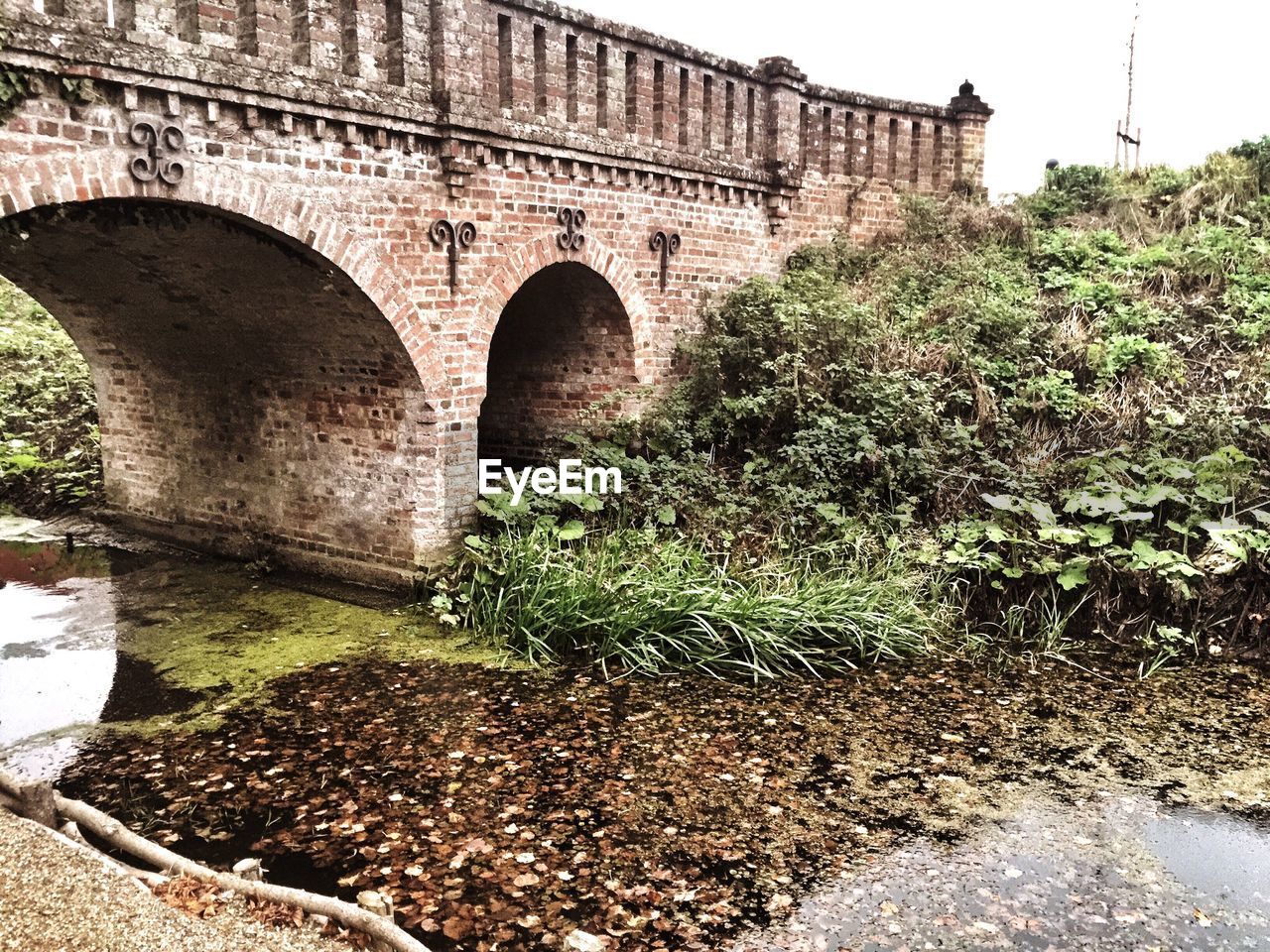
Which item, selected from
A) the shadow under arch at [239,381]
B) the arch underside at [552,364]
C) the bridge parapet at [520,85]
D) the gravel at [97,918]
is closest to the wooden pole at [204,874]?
the gravel at [97,918]

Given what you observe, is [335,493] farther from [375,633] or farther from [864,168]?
[864,168]

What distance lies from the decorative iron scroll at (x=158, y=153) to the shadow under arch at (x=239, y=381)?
0.35 metres

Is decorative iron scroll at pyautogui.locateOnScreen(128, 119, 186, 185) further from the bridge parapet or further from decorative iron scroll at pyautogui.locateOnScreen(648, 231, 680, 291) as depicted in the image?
decorative iron scroll at pyautogui.locateOnScreen(648, 231, 680, 291)

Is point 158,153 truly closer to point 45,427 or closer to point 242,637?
point 242,637

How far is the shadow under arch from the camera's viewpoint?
26.7 ft

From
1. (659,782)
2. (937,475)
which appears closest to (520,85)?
(937,475)

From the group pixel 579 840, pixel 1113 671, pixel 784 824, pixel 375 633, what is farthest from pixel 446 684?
pixel 1113 671

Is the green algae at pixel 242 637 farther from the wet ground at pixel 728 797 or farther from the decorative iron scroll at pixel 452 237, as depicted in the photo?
the decorative iron scroll at pixel 452 237

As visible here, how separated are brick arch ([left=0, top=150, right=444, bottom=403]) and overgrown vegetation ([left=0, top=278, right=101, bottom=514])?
259 inches

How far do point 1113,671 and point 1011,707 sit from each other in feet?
3.87

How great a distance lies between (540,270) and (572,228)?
532 mm

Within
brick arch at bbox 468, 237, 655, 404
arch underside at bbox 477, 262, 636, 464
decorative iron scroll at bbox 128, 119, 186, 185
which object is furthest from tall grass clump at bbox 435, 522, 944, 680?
decorative iron scroll at bbox 128, 119, 186, 185

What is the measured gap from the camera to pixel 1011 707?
7.03m

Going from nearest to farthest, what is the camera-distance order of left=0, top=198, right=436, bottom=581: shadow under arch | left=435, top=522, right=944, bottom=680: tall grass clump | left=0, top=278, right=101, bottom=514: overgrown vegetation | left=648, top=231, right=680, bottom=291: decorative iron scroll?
left=435, top=522, right=944, bottom=680: tall grass clump
left=0, top=198, right=436, bottom=581: shadow under arch
left=648, top=231, right=680, bottom=291: decorative iron scroll
left=0, top=278, right=101, bottom=514: overgrown vegetation
